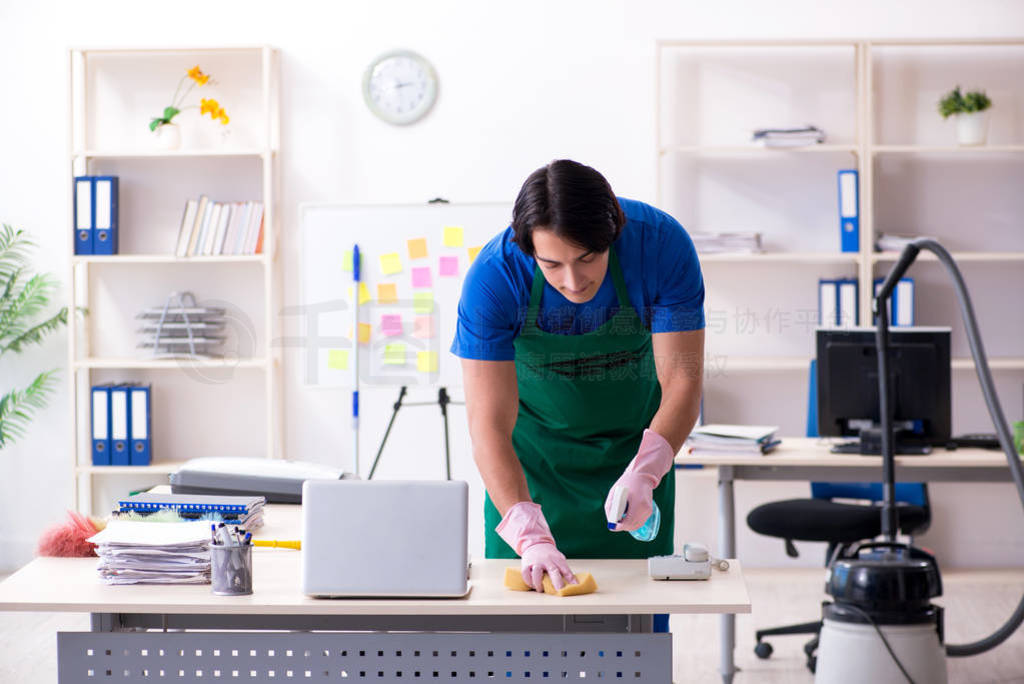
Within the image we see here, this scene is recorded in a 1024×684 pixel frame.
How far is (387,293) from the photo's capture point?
12.7 feet

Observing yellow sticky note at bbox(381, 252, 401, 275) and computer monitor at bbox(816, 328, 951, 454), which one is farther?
yellow sticky note at bbox(381, 252, 401, 275)

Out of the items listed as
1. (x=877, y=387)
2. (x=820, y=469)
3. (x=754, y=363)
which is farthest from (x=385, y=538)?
(x=754, y=363)

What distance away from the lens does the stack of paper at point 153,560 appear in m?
1.73

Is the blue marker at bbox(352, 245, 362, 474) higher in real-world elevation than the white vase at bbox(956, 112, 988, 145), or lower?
lower

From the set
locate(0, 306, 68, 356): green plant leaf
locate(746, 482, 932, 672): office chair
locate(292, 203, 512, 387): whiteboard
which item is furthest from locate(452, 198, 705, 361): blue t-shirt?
locate(0, 306, 68, 356): green plant leaf

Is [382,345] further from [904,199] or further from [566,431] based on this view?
[904,199]

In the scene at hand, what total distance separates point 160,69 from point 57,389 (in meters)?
1.39

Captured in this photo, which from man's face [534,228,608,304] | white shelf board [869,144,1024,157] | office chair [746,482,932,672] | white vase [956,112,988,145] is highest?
white vase [956,112,988,145]

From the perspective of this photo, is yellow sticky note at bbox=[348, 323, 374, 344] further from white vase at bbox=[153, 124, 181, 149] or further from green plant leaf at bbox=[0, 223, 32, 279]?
green plant leaf at bbox=[0, 223, 32, 279]

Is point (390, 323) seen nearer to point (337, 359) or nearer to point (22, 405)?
point (337, 359)

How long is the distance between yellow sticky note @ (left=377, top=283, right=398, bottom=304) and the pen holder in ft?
7.41

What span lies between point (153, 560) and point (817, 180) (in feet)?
10.9

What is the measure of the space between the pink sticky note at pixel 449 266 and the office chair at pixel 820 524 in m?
1.32

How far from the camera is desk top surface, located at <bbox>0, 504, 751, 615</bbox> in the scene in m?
1.60
